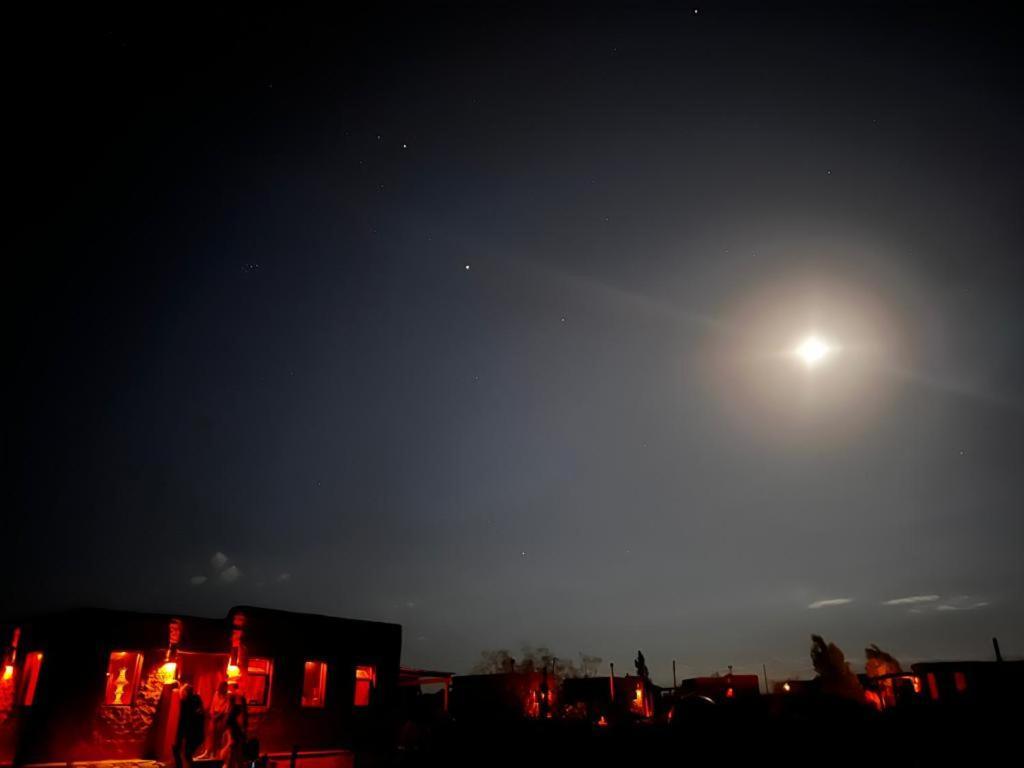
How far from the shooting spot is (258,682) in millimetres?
18438

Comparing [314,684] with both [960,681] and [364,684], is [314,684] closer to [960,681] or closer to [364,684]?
[364,684]

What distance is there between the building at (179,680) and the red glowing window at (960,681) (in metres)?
32.2

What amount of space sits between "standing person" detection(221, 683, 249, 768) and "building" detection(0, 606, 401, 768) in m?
1.92

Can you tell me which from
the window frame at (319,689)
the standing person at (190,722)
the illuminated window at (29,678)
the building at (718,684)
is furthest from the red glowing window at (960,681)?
the illuminated window at (29,678)

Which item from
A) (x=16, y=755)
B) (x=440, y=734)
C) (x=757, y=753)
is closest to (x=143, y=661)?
(x=16, y=755)

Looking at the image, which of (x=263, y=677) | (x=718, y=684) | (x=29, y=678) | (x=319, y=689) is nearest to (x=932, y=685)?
(x=718, y=684)

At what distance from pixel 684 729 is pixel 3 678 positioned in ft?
57.7

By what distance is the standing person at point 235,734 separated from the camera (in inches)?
523

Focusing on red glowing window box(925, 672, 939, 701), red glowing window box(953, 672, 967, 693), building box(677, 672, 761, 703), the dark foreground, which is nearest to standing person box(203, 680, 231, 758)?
the dark foreground

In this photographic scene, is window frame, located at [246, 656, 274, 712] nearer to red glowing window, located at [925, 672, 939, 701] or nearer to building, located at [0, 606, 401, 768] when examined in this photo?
building, located at [0, 606, 401, 768]

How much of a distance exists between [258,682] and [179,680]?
2.37m

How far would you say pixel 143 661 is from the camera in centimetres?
1634

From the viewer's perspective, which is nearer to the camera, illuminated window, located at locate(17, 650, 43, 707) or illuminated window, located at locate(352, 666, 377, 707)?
illuminated window, located at locate(17, 650, 43, 707)

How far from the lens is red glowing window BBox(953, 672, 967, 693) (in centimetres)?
3344
